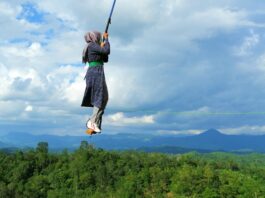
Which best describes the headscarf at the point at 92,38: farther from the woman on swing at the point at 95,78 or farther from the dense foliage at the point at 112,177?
the dense foliage at the point at 112,177

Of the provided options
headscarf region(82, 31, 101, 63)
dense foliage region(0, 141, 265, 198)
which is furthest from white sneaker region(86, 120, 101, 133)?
dense foliage region(0, 141, 265, 198)

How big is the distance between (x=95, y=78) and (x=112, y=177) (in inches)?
4173

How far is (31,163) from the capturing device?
11938 centimetres

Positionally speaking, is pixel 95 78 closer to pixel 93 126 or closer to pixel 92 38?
pixel 92 38

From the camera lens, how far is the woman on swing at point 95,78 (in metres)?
7.36

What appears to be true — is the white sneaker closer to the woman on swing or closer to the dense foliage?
the woman on swing

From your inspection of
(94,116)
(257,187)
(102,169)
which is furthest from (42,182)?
(94,116)

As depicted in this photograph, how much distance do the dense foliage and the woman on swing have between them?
91582 millimetres

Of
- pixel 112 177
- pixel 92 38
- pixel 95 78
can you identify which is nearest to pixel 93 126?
pixel 95 78

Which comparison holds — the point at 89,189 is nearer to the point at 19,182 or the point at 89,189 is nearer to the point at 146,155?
the point at 19,182

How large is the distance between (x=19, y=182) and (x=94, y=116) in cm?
11069

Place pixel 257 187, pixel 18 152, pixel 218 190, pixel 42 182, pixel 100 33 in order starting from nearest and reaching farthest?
pixel 100 33
pixel 218 190
pixel 257 187
pixel 42 182
pixel 18 152

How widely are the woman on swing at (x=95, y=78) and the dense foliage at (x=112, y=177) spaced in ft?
300

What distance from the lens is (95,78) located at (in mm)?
7445
